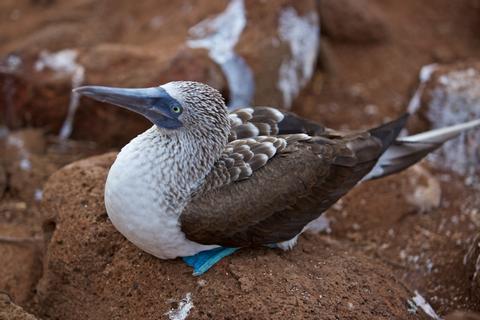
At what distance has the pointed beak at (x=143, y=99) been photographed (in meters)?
3.58

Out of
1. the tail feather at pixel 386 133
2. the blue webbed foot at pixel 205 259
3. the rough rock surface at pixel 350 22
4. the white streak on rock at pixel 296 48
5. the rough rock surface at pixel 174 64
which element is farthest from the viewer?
the rough rock surface at pixel 350 22

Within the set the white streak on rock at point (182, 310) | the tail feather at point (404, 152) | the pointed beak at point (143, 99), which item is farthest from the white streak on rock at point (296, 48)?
the white streak on rock at point (182, 310)

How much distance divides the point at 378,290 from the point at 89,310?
1818 millimetres

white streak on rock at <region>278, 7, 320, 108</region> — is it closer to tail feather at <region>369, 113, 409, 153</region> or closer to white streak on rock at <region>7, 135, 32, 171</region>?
tail feather at <region>369, 113, 409, 153</region>

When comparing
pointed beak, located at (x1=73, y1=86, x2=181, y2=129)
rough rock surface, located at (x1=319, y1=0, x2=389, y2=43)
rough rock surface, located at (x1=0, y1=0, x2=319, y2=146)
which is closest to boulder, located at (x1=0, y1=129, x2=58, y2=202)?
rough rock surface, located at (x1=0, y1=0, x2=319, y2=146)

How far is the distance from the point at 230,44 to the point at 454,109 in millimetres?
2213

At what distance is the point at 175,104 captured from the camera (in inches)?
146

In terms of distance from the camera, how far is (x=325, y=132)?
452 cm

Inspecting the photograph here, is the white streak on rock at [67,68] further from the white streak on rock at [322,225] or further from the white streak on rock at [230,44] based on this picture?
the white streak on rock at [322,225]

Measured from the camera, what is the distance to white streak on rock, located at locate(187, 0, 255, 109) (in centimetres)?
602

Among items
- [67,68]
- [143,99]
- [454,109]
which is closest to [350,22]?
[454,109]

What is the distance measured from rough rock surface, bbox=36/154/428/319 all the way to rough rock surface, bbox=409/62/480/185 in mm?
2141

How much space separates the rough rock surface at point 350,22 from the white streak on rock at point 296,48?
30.8 inches

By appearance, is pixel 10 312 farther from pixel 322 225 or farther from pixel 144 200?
pixel 322 225
